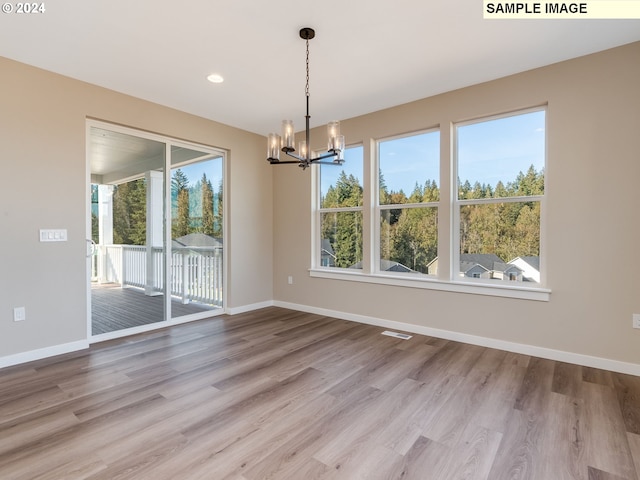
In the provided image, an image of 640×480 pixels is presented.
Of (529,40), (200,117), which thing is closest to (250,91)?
(200,117)

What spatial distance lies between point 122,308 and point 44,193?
153 cm

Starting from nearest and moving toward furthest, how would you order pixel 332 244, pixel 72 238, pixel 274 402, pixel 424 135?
pixel 274 402 < pixel 72 238 < pixel 424 135 < pixel 332 244

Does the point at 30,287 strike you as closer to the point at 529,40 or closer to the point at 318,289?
the point at 318,289

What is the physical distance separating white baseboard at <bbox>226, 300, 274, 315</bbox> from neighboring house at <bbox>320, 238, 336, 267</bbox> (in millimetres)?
1197

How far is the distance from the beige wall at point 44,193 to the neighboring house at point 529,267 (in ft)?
14.8

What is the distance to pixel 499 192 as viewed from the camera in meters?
3.48

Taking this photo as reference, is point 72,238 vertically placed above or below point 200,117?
below

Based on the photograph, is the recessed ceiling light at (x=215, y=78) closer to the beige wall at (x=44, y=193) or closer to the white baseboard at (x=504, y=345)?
the beige wall at (x=44, y=193)

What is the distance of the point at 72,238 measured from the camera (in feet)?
10.9

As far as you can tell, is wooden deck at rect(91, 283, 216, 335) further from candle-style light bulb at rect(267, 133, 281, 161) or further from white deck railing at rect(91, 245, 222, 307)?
candle-style light bulb at rect(267, 133, 281, 161)

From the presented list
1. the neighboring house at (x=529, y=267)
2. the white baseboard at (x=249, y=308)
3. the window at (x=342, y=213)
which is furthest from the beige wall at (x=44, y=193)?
the neighboring house at (x=529, y=267)

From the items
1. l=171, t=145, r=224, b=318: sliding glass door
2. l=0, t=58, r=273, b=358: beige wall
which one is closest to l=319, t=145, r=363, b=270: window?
l=171, t=145, r=224, b=318: sliding glass door

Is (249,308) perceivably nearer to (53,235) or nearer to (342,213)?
(342,213)

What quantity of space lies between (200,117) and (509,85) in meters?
3.78
